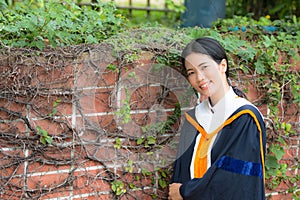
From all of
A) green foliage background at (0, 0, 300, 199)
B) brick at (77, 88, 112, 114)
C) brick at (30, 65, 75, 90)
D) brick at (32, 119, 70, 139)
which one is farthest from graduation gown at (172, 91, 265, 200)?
brick at (30, 65, 75, 90)

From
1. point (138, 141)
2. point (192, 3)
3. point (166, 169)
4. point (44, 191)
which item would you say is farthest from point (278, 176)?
point (192, 3)

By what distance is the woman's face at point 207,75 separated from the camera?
2.75 meters

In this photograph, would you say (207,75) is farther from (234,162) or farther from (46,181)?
(46,181)

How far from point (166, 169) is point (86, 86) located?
712mm

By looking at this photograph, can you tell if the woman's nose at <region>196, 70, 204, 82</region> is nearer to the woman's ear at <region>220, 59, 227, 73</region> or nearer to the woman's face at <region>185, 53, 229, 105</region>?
the woman's face at <region>185, 53, 229, 105</region>

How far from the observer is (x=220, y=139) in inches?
108

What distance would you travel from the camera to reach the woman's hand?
2.89 meters

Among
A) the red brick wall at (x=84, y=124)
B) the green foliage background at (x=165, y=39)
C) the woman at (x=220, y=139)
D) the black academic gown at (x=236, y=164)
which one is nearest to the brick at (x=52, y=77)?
the red brick wall at (x=84, y=124)

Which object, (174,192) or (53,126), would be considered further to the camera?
(174,192)

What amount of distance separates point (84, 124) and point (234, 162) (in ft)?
Answer: 2.71

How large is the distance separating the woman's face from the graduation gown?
0.28 ft

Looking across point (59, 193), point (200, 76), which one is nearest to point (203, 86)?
point (200, 76)

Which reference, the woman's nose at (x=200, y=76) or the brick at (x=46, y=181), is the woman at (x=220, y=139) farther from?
the brick at (x=46, y=181)

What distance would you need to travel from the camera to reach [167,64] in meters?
3.00
